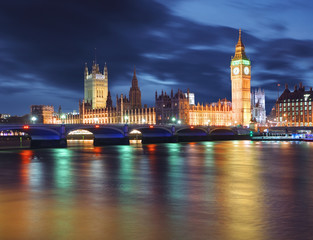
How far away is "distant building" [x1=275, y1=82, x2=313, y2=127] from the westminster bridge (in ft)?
171

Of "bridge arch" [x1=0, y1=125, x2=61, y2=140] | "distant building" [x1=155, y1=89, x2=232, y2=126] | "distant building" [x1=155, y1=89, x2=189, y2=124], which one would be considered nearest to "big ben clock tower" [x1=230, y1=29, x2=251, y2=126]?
"distant building" [x1=155, y1=89, x2=232, y2=126]

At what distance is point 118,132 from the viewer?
90812mm

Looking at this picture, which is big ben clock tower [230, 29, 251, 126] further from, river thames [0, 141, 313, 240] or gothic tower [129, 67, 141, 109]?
river thames [0, 141, 313, 240]

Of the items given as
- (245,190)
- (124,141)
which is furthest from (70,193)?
(124,141)

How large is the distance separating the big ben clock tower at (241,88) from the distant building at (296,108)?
24.2 meters

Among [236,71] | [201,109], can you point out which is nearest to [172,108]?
[201,109]

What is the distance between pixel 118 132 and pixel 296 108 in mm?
100820

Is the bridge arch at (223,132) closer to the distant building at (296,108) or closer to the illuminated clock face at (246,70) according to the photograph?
the illuminated clock face at (246,70)

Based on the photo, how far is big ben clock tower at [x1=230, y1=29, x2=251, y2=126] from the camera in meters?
→ 142

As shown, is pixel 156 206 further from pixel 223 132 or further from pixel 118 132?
pixel 223 132

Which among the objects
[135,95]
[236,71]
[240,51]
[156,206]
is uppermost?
[240,51]

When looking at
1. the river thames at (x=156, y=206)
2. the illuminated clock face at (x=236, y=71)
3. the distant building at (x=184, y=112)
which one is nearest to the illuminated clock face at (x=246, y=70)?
the illuminated clock face at (x=236, y=71)

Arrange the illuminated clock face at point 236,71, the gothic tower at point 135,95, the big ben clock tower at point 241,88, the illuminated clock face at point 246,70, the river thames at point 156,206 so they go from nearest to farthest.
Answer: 1. the river thames at point 156,206
2. the big ben clock tower at point 241,88
3. the illuminated clock face at point 236,71
4. the illuminated clock face at point 246,70
5. the gothic tower at point 135,95

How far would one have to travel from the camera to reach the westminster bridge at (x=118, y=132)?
252 ft
